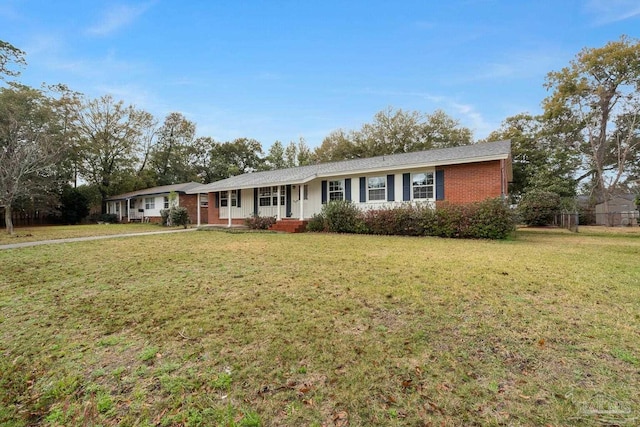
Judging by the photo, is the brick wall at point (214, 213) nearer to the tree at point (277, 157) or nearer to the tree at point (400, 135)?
the tree at point (400, 135)

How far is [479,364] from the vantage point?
2.39 meters

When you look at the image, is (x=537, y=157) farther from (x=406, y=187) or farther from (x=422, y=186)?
(x=406, y=187)

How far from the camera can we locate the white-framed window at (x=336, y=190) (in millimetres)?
15492

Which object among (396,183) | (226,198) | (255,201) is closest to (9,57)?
(226,198)

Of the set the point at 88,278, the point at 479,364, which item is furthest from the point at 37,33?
the point at 479,364

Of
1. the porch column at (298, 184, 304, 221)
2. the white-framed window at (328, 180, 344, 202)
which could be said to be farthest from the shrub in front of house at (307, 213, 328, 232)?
the white-framed window at (328, 180, 344, 202)

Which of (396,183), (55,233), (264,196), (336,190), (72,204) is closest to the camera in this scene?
(396,183)

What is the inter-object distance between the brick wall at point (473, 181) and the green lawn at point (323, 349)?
7.23 metres

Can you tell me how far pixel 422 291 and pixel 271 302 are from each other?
218 centimetres

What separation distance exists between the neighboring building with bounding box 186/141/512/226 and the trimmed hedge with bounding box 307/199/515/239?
1211 mm

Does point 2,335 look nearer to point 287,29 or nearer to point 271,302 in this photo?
point 271,302

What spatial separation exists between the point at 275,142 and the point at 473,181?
100 feet

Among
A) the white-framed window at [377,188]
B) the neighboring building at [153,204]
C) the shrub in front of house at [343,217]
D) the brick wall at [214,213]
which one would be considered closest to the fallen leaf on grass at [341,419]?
the shrub in front of house at [343,217]

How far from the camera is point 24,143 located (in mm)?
16484
